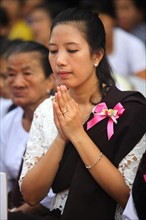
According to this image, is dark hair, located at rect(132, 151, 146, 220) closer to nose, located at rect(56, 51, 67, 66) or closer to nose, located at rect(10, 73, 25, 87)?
nose, located at rect(56, 51, 67, 66)

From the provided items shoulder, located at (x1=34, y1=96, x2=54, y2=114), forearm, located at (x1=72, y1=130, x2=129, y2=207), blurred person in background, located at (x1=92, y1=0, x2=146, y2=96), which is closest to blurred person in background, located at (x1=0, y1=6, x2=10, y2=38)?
blurred person in background, located at (x1=92, y1=0, x2=146, y2=96)

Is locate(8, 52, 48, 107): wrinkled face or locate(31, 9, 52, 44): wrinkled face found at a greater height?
locate(31, 9, 52, 44): wrinkled face

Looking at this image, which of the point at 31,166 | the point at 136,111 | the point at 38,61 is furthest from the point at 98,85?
the point at 38,61

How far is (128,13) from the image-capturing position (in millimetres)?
7449

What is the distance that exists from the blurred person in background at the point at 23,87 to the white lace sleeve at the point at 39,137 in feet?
Answer: 2.26

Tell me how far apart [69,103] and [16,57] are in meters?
1.11

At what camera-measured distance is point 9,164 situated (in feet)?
14.3

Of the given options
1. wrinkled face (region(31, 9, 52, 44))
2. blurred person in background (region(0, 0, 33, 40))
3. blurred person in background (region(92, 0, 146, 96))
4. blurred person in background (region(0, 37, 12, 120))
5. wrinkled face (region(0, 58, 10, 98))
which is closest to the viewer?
blurred person in background (region(0, 37, 12, 120))

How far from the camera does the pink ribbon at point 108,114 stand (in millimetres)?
3390

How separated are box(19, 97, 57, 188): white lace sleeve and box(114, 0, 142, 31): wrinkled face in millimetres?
3941

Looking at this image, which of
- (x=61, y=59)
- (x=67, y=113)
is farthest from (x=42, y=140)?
(x=61, y=59)

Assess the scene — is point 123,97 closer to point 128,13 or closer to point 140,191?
point 140,191

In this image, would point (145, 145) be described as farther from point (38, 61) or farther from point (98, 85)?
point (38, 61)

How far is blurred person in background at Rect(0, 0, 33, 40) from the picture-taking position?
7535 millimetres
